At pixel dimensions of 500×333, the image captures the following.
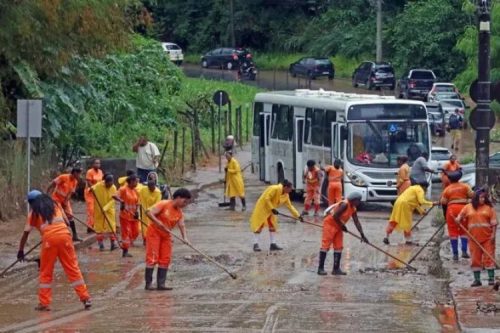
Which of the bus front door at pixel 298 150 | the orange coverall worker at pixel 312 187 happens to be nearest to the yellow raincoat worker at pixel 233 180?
the orange coverall worker at pixel 312 187

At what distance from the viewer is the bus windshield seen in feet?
98.9

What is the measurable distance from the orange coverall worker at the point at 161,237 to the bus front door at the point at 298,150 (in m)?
15.6

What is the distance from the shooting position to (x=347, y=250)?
22.6 m

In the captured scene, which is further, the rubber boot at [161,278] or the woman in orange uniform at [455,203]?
the woman in orange uniform at [455,203]

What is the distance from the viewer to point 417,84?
203 ft

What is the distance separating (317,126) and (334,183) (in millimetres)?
4025

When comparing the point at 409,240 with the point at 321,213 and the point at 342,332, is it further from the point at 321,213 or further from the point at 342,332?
the point at 342,332

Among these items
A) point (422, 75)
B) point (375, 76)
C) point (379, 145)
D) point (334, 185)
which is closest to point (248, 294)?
point (334, 185)

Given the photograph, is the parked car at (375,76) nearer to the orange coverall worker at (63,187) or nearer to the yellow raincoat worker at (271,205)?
the orange coverall worker at (63,187)

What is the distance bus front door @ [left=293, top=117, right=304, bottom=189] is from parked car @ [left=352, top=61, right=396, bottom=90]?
102 feet

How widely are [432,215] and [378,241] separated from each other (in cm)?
557

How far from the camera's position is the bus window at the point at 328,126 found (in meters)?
31.1

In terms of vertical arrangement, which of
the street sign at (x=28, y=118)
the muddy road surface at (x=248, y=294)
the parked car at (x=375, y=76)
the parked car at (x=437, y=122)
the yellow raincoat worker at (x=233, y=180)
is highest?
the parked car at (x=375, y=76)

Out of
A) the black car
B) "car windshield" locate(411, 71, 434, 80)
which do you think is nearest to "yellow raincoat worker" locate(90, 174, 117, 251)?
"car windshield" locate(411, 71, 434, 80)
